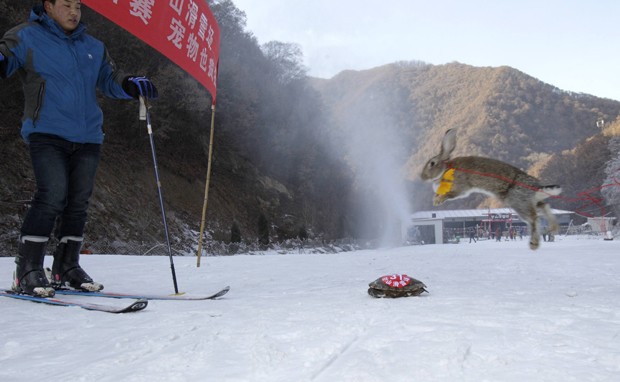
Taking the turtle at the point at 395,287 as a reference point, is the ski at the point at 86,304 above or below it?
below

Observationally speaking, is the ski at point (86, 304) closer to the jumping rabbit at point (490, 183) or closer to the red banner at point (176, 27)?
the jumping rabbit at point (490, 183)

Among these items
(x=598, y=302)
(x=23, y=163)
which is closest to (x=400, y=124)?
(x=598, y=302)

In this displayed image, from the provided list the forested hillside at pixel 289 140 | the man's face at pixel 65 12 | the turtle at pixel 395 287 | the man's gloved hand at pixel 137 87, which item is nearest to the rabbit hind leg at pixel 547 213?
the forested hillside at pixel 289 140

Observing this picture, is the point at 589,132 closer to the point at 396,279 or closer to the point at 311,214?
the point at 396,279

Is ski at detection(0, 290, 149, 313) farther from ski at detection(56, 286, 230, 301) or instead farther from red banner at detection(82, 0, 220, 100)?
red banner at detection(82, 0, 220, 100)

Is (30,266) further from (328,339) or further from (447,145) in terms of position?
(447,145)

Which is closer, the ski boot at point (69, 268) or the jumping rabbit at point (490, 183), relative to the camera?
the jumping rabbit at point (490, 183)

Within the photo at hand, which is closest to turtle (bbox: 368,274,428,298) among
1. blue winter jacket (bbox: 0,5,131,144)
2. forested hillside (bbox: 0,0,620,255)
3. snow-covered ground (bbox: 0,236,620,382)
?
snow-covered ground (bbox: 0,236,620,382)

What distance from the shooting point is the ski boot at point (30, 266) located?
364 centimetres

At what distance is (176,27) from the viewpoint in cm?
704

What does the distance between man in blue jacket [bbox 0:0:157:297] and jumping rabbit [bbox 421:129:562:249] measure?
2.87m

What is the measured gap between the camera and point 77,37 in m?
4.04

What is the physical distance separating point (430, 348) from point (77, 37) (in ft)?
12.4

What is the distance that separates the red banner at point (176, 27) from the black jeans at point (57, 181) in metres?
2.09
